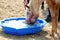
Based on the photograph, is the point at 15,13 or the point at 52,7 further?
the point at 15,13

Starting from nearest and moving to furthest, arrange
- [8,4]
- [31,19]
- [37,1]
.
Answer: [37,1] < [31,19] < [8,4]

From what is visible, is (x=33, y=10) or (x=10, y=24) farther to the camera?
(x=10, y=24)

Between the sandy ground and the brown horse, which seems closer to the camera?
the brown horse

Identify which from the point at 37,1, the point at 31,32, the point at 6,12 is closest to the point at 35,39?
the point at 31,32

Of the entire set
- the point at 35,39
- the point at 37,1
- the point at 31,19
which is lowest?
the point at 35,39

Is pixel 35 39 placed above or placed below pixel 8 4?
below

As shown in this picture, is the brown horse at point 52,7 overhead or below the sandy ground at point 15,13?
overhead

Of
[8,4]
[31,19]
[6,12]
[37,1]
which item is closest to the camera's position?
[37,1]

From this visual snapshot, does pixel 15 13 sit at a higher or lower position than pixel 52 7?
lower

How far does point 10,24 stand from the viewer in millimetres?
3225

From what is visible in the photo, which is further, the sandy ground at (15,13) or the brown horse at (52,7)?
the sandy ground at (15,13)

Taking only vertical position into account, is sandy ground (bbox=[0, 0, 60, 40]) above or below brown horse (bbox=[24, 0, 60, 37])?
below

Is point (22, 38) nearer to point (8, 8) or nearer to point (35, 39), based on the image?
point (35, 39)

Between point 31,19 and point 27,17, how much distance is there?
0.08 m
